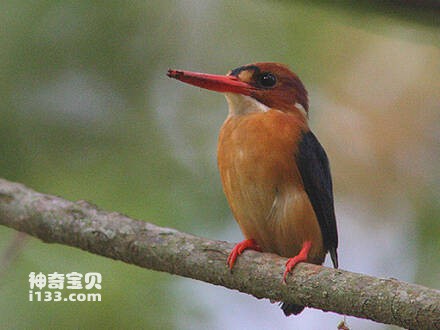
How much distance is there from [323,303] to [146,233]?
613 mm

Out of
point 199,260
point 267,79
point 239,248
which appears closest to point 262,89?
point 267,79

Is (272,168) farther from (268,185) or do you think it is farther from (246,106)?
(246,106)

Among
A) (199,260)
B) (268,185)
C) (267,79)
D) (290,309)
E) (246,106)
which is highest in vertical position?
(267,79)

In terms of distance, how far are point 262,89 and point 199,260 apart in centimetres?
87

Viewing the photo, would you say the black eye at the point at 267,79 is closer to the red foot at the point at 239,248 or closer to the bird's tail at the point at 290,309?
the red foot at the point at 239,248

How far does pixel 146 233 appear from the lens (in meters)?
2.18

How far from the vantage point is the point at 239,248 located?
223 cm

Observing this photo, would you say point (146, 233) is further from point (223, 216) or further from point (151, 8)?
point (151, 8)

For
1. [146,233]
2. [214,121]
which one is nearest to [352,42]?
[214,121]

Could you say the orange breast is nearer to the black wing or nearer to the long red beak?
the black wing

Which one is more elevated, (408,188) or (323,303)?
(408,188)

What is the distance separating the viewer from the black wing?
2562mm

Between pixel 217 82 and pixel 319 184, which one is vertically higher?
pixel 217 82

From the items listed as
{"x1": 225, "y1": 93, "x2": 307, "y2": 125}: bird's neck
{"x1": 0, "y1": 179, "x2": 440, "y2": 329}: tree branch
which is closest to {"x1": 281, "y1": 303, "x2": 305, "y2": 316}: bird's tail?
{"x1": 0, "y1": 179, "x2": 440, "y2": 329}: tree branch
